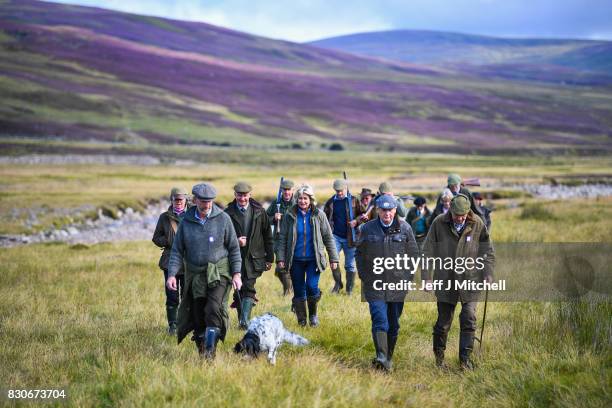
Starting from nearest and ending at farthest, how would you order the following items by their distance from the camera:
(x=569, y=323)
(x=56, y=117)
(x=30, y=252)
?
(x=569, y=323) → (x=30, y=252) → (x=56, y=117)

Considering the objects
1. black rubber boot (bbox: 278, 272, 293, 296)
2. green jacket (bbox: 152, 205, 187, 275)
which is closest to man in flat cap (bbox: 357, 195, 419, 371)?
green jacket (bbox: 152, 205, 187, 275)

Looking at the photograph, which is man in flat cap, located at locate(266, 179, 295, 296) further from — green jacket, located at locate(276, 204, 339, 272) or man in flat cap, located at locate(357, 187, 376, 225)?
man in flat cap, located at locate(357, 187, 376, 225)

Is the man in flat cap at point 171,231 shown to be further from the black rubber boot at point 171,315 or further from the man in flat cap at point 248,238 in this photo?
the man in flat cap at point 248,238

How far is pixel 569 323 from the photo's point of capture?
8.95 metres

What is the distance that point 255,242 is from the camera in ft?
33.7

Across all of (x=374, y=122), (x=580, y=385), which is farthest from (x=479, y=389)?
(x=374, y=122)

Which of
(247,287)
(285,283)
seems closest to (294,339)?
(247,287)

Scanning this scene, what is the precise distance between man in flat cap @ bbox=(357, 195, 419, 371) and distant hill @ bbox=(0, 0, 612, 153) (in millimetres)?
64127

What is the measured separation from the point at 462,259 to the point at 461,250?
109 mm

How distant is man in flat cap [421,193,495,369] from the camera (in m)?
8.13

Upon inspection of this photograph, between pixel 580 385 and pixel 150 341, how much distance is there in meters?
5.25

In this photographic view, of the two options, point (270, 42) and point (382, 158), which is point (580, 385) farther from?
point (270, 42)

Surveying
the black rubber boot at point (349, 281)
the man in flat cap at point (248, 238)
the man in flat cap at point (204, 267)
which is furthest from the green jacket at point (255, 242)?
the black rubber boot at point (349, 281)

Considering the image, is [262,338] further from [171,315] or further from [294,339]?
[171,315]
